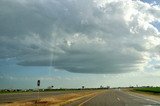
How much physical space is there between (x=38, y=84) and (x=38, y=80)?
454 mm

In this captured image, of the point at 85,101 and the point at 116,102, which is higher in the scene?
the point at 85,101

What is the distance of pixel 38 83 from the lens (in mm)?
36312

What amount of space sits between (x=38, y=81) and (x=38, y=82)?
114 mm

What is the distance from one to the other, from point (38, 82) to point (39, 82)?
11cm

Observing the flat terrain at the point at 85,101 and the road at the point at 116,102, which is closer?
the road at the point at 116,102

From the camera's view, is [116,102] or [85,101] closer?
[116,102]

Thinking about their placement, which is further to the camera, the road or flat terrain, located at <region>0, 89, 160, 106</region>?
flat terrain, located at <region>0, 89, 160, 106</region>

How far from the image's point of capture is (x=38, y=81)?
36.4 m

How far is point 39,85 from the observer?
36.2m

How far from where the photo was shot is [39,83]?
36281 mm

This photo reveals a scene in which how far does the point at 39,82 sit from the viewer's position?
36.4m

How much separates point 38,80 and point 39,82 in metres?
0.25

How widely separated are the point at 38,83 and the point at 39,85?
0.84 feet

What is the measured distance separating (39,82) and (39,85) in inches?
14.1
